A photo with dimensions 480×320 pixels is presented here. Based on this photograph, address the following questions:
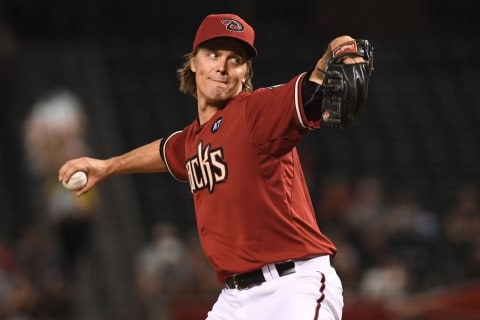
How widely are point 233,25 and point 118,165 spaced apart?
1.09 metres

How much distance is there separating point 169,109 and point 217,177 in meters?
9.13

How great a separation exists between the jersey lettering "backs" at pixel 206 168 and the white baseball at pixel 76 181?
25.2 inches

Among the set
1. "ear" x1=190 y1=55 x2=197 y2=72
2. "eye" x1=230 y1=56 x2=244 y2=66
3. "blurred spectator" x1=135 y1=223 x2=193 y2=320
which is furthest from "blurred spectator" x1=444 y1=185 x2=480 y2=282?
"eye" x1=230 y1=56 x2=244 y2=66

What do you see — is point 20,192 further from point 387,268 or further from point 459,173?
point 459,173

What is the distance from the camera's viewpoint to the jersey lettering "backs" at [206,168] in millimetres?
4160

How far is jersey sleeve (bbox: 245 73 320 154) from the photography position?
149 inches

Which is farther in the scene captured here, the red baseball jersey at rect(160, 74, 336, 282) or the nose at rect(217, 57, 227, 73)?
the nose at rect(217, 57, 227, 73)

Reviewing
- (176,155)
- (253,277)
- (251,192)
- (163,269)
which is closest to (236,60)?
(251,192)

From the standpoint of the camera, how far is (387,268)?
9.84 m

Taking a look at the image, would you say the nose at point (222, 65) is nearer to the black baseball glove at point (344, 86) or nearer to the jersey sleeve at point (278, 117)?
the jersey sleeve at point (278, 117)

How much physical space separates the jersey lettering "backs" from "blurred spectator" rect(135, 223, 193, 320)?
192 inches

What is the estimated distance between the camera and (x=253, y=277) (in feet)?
13.7

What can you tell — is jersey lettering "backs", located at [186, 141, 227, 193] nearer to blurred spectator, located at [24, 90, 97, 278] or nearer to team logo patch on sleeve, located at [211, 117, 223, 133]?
team logo patch on sleeve, located at [211, 117, 223, 133]

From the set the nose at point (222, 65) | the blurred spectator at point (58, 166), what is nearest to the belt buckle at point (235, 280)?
the nose at point (222, 65)
